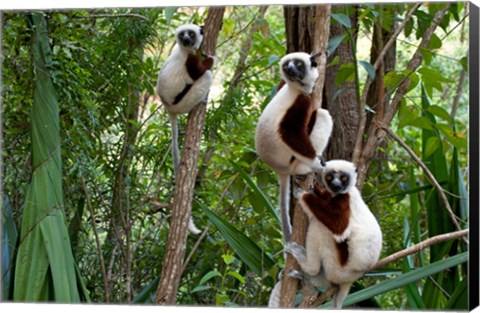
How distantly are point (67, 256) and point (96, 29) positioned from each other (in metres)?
1.37

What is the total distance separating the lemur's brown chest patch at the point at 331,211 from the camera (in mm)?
3766

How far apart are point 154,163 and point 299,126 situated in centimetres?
122

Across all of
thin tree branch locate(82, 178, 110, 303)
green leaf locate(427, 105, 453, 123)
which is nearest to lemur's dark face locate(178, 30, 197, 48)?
thin tree branch locate(82, 178, 110, 303)

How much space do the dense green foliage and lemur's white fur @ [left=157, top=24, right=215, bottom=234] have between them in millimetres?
108

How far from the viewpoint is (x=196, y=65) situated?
15.6ft

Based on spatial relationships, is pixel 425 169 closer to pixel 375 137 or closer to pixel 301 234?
pixel 375 137

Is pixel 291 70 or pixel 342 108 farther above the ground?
pixel 291 70

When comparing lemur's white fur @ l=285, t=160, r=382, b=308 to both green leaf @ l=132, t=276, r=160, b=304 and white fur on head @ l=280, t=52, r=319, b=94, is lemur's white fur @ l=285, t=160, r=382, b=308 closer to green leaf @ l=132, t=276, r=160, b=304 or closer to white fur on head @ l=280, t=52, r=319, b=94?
white fur on head @ l=280, t=52, r=319, b=94

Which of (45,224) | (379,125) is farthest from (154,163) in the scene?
(379,125)

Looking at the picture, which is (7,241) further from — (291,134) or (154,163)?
(291,134)

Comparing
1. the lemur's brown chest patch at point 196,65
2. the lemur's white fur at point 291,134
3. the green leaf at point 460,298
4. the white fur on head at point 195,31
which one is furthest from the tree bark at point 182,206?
the green leaf at point 460,298

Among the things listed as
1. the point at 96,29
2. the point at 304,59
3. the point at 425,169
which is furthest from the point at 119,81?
the point at 425,169

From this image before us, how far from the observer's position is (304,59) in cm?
391

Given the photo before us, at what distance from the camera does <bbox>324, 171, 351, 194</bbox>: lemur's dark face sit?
3.75 metres
